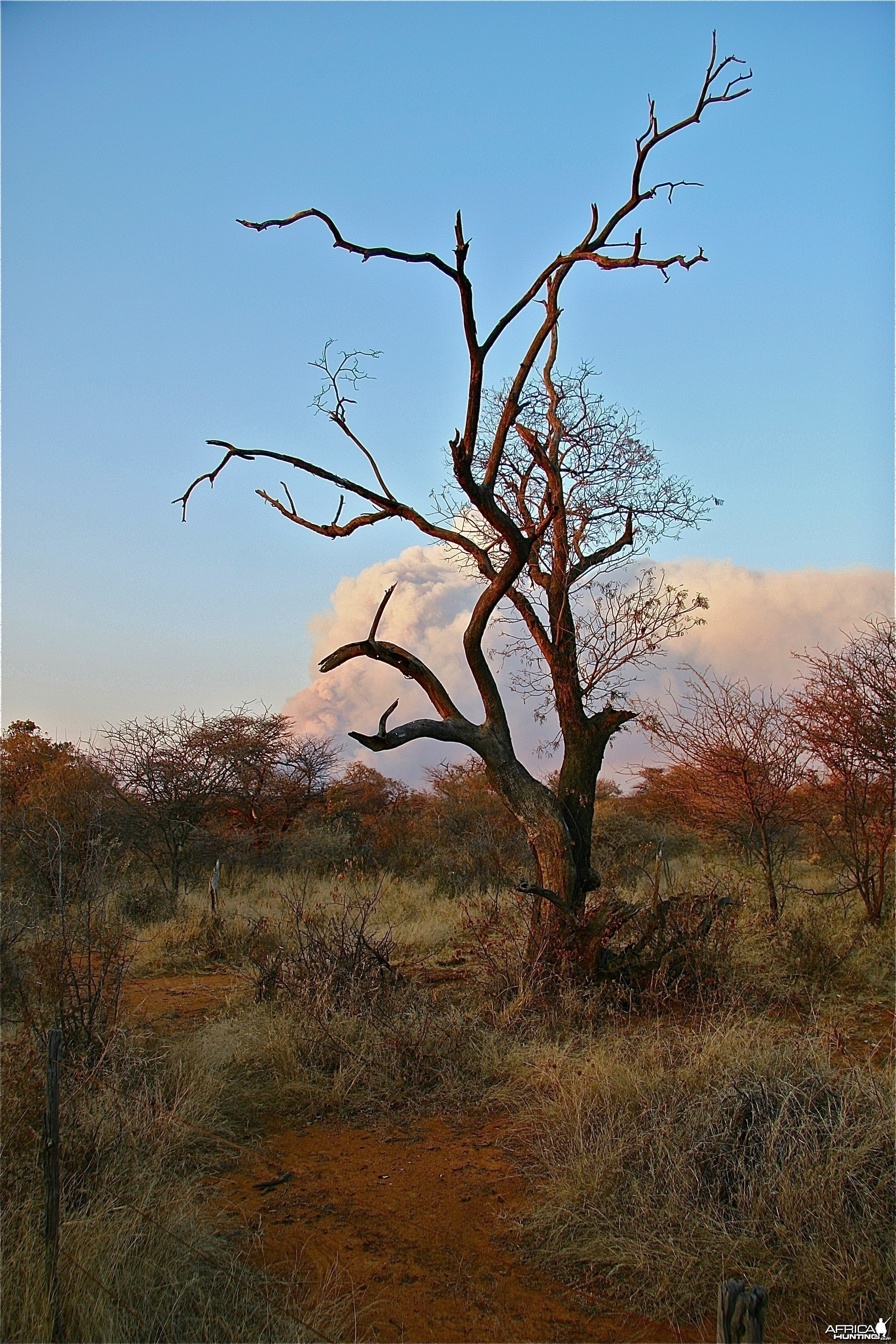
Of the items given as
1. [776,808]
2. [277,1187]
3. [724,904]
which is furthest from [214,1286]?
[776,808]

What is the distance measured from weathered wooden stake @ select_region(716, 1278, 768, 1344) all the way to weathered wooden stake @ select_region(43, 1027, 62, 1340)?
238 centimetres

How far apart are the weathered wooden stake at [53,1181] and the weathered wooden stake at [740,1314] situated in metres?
2.38

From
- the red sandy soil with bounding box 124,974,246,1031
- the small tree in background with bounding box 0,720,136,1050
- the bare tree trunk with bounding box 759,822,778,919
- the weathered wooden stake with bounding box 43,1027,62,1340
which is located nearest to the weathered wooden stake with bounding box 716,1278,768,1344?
the weathered wooden stake with bounding box 43,1027,62,1340

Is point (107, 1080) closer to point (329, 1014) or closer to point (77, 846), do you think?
point (329, 1014)

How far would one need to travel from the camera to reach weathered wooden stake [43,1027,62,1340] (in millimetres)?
3281

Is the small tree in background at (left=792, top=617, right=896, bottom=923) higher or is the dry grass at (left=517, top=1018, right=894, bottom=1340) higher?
the small tree in background at (left=792, top=617, right=896, bottom=923)

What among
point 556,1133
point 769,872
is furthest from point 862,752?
point 556,1133

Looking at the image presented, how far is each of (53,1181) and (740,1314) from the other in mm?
2637

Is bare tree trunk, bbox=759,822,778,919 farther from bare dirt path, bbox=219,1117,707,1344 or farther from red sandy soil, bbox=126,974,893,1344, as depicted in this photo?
bare dirt path, bbox=219,1117,707,1344

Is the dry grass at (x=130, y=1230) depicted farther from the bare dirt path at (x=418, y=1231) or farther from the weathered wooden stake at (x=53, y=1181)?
the bare dirt path at (x=418, y=1231)

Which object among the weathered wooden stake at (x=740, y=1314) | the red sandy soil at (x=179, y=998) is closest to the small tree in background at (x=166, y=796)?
the red sandy soil at (x=179, y=998)

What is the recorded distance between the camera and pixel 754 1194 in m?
4.18

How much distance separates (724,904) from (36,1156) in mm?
6359

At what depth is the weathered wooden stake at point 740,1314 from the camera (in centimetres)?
253
